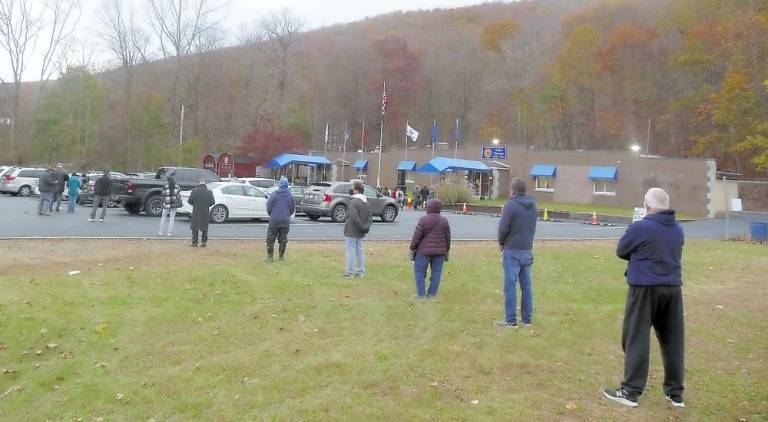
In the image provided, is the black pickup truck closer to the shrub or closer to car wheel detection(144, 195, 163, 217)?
car wheel detection(144, 195, 163, 217)

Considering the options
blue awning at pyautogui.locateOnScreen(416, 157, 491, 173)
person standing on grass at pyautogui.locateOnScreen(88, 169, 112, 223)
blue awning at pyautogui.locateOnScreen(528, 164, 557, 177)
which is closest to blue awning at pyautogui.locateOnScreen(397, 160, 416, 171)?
blue awning at pyautogui.locateOnScreen(416, 157, 491, 173)

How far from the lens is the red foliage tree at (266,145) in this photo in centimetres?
5638

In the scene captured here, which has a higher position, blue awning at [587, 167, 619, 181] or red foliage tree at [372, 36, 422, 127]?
red foliage tree at [372, 36, 422, 127]

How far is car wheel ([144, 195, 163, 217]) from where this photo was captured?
22656mm

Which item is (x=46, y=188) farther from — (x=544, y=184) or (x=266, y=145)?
(x=266, y=145)

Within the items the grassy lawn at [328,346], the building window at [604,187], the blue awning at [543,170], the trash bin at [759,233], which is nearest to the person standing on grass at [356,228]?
the grassy lawn at [328,346]

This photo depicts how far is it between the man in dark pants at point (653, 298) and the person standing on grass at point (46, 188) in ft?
65.3

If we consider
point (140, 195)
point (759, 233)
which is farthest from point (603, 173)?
point (140, 195)

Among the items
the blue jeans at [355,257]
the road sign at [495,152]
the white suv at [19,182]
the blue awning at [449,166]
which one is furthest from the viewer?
the road sign at [495,152]

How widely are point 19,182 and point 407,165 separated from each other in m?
26.1

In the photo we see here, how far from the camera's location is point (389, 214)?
25.1 m

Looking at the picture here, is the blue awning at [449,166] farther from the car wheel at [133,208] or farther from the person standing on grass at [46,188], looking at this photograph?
the person standing on grass at [46,188]

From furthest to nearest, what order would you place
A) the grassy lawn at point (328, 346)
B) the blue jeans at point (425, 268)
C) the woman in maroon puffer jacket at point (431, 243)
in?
the blue jeans at point (425, 268), the woman in maroon puffer jacket at point (431, 243), the grassy lawn at point (328, 346)

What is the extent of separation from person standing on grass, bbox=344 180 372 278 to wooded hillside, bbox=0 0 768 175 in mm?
27526
